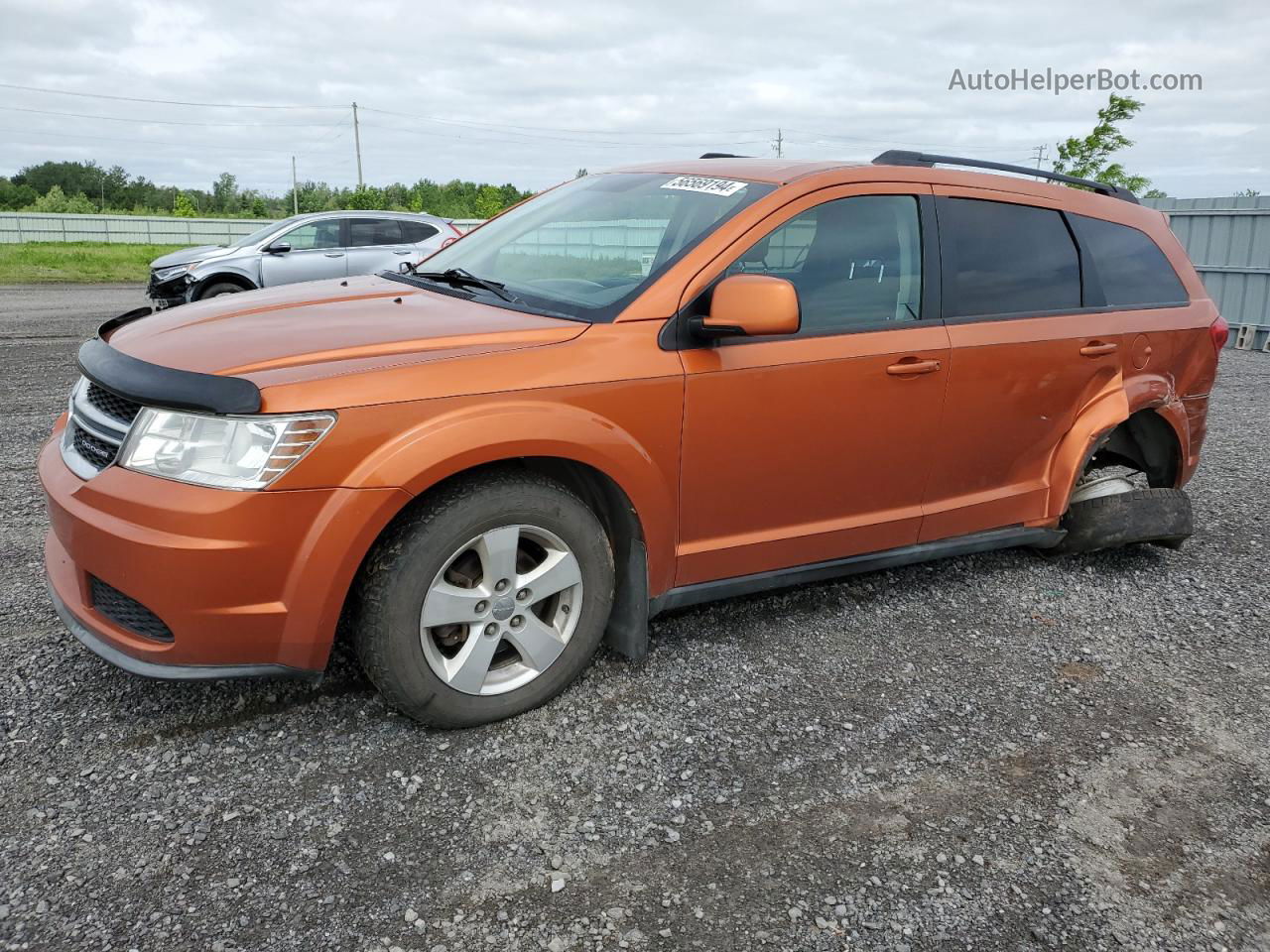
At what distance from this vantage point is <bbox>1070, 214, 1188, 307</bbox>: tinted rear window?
430 centimetres

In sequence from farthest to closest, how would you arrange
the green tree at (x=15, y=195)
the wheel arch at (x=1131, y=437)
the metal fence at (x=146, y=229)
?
the green tree at (x=15, y=195)
the metal fence at (x=146, y=229)
the wheel arch at (x=1131, y=437)

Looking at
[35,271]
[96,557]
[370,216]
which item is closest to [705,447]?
[96,557]

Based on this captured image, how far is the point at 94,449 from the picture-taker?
2.82m

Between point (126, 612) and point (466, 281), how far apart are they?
1651mm

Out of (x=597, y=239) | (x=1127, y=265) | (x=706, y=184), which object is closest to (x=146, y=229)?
(x=597, y=239)

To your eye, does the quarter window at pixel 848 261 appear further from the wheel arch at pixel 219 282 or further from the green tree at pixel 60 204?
the green tree at pixel 60 204

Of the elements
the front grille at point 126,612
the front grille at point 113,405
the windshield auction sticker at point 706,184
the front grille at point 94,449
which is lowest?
the front grille at point 126,612

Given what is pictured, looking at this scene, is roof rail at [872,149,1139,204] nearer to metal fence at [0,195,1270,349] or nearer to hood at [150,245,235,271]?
metal fence at [0,195,1270,349]

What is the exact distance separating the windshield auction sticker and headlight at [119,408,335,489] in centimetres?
170

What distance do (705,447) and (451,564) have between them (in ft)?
3.00

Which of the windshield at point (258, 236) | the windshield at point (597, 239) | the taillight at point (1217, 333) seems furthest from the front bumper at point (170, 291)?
the taillight at point (1217, 333)

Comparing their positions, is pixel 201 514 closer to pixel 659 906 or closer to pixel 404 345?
pixel 404 345

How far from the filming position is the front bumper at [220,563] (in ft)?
8.32

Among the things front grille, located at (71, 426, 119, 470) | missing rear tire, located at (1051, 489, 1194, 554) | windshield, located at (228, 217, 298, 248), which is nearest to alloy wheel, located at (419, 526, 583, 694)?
front grille, located at (71, 426, 119, 470)
